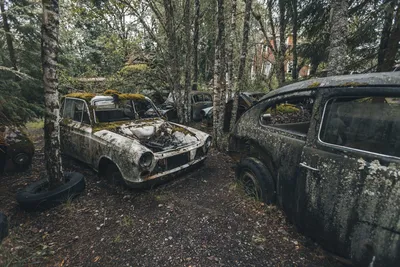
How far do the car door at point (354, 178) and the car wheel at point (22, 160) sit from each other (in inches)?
221

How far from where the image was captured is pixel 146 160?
11.2 ft

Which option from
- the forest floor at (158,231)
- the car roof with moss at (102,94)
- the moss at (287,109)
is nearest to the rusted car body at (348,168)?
the forest floor at (158,231)

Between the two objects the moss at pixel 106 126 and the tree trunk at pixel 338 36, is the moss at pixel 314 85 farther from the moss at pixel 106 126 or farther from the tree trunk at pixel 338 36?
the moss at pixel 106 126

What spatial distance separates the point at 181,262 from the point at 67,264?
1.34 meters

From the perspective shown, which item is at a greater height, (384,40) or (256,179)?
(384,40)

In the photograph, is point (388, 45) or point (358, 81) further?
point (388, 45)

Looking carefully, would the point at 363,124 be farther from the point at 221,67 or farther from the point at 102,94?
the point at 102,94

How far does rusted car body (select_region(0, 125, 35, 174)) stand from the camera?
177 inches

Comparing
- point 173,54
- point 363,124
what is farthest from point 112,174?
point 173,54

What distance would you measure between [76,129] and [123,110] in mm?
1085

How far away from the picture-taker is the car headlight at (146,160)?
334 centimetres

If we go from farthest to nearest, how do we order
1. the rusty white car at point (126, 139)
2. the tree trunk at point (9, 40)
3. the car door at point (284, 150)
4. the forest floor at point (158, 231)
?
1. the tree trunk at point (9, 40)
2. the rusty white car at point (126, 139)
3. the car door at point (284, 150)
4. the forest floor at point (158, 231)

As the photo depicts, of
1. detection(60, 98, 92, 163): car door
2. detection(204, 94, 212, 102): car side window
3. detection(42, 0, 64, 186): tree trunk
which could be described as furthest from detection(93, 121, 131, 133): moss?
detection(204, 94, 212, 102): car side window

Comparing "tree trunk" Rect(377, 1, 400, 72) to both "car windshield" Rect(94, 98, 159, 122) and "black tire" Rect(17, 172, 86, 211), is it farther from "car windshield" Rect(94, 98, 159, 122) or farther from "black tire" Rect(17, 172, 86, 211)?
"black tire" Rect(17, 172, 86, 211)
